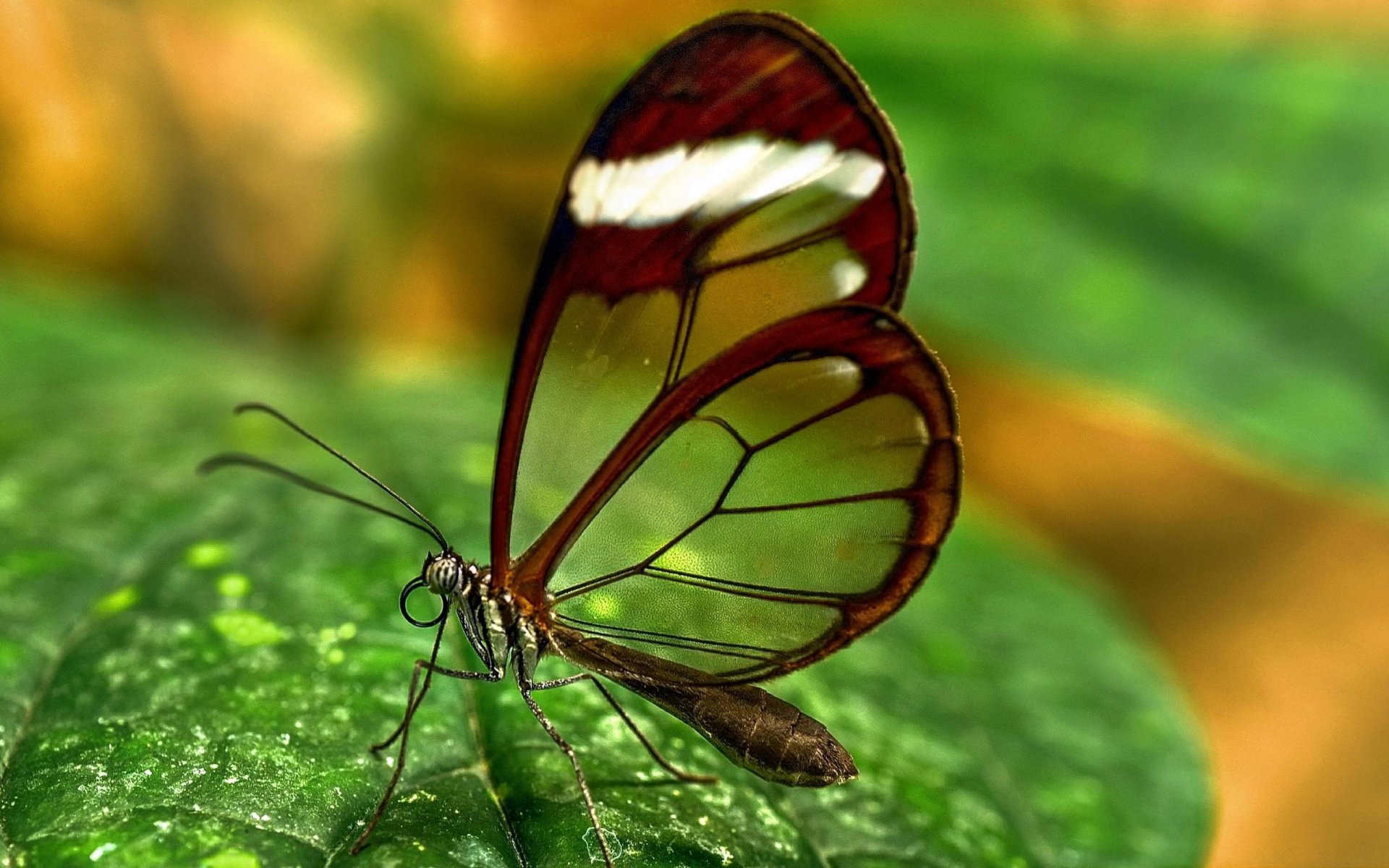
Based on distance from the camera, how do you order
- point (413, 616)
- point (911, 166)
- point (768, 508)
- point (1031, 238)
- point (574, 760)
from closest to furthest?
1. point (574, 760)
2. point (768, 508)
3. point (413, 616)
4. point (1031, 238)
5. point (911, 166)

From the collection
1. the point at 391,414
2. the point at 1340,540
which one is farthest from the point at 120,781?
the point at 1340,540

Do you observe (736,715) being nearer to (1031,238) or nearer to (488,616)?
(488,616)

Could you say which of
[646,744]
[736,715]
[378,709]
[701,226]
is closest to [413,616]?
[378,709]

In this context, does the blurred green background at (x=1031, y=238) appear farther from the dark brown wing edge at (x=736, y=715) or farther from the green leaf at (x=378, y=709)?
the dark brown wing edge at (x=736, y=715)

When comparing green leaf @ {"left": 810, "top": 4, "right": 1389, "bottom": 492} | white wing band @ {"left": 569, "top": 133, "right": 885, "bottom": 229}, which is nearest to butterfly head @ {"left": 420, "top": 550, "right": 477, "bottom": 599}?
white wing band @ {"left": 569, "top": 133, "right": 885, "bottom": 229}

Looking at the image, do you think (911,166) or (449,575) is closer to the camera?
(449,575)

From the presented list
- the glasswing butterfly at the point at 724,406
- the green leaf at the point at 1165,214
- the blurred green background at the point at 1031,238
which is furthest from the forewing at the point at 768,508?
the green leaf at the point at 1165,214
